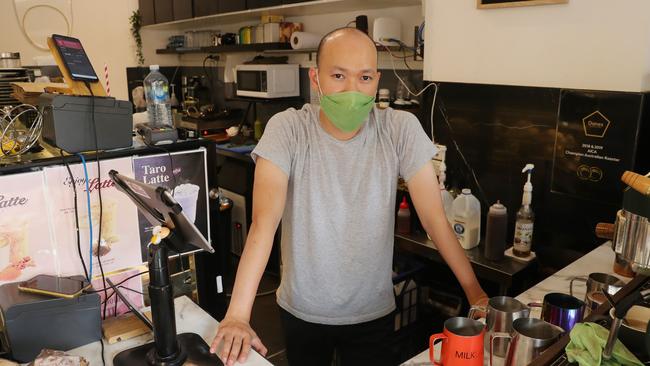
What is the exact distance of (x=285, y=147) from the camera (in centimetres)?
144

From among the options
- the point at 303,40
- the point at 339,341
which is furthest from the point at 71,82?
the point at 303,40

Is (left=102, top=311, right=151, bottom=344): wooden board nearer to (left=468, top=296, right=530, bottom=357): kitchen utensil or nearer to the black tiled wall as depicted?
(left=468, top=296, right=530, bottom=357): kitchen utensil

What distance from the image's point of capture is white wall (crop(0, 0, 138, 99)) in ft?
16.4

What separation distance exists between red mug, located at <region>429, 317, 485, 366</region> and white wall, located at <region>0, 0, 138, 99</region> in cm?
525

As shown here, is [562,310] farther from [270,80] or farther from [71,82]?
[270,80]

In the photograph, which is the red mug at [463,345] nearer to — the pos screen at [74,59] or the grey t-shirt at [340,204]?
the grey t-shirt at [340,204]

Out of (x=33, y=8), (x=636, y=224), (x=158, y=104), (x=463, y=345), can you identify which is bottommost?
(x=463, y=345)

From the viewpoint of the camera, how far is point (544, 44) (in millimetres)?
1919

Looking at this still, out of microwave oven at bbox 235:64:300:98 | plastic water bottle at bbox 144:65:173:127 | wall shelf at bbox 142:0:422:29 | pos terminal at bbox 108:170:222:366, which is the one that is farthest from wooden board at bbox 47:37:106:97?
microwave oven at bbox 235:64:300:98

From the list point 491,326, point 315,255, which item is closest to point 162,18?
point 315,255

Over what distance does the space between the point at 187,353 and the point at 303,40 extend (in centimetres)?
275

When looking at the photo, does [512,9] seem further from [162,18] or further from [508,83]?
[162,18]

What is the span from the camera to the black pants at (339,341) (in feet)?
5.05

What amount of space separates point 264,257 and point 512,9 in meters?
1.40
